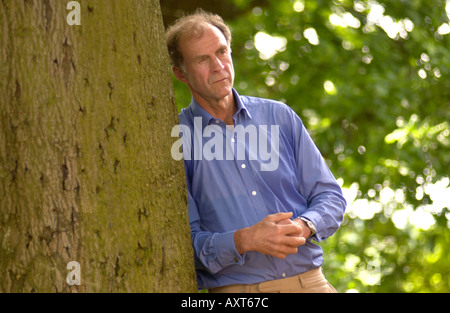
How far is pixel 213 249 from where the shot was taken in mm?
2279

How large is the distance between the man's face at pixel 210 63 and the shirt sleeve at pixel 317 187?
356 mm

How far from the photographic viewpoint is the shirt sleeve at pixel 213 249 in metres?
Result: 2.25

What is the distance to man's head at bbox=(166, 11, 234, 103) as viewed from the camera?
8.52 ft

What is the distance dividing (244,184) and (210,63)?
1.84ft

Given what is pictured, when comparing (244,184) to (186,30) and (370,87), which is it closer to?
(186,30)

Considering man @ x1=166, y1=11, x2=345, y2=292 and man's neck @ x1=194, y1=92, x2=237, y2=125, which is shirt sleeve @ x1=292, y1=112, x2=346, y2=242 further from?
man's neck @ x1=194, y1=92, x2=237, y2=125

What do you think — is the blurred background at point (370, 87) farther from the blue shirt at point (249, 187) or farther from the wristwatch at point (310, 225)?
the wristwatch at point (310, 225)

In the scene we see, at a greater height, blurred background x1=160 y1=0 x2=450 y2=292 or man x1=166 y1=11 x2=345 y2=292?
blurred background x1=160 y1=0 x2=450 y2=292

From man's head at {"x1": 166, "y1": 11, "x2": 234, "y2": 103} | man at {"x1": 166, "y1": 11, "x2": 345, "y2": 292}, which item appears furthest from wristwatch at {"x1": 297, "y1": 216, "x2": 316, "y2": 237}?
man's head at {"x1": 166, "y1": 11, "x2": 234, "y2": 103}

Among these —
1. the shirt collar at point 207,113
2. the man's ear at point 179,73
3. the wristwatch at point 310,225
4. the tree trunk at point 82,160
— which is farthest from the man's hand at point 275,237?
the man's ear at point 179,73

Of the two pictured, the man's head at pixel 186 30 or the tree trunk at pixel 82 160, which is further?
the man's head at pixel 186 30

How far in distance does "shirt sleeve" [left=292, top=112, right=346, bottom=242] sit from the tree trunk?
60cm

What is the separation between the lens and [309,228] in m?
2.33

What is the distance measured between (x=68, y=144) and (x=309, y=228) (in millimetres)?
965
